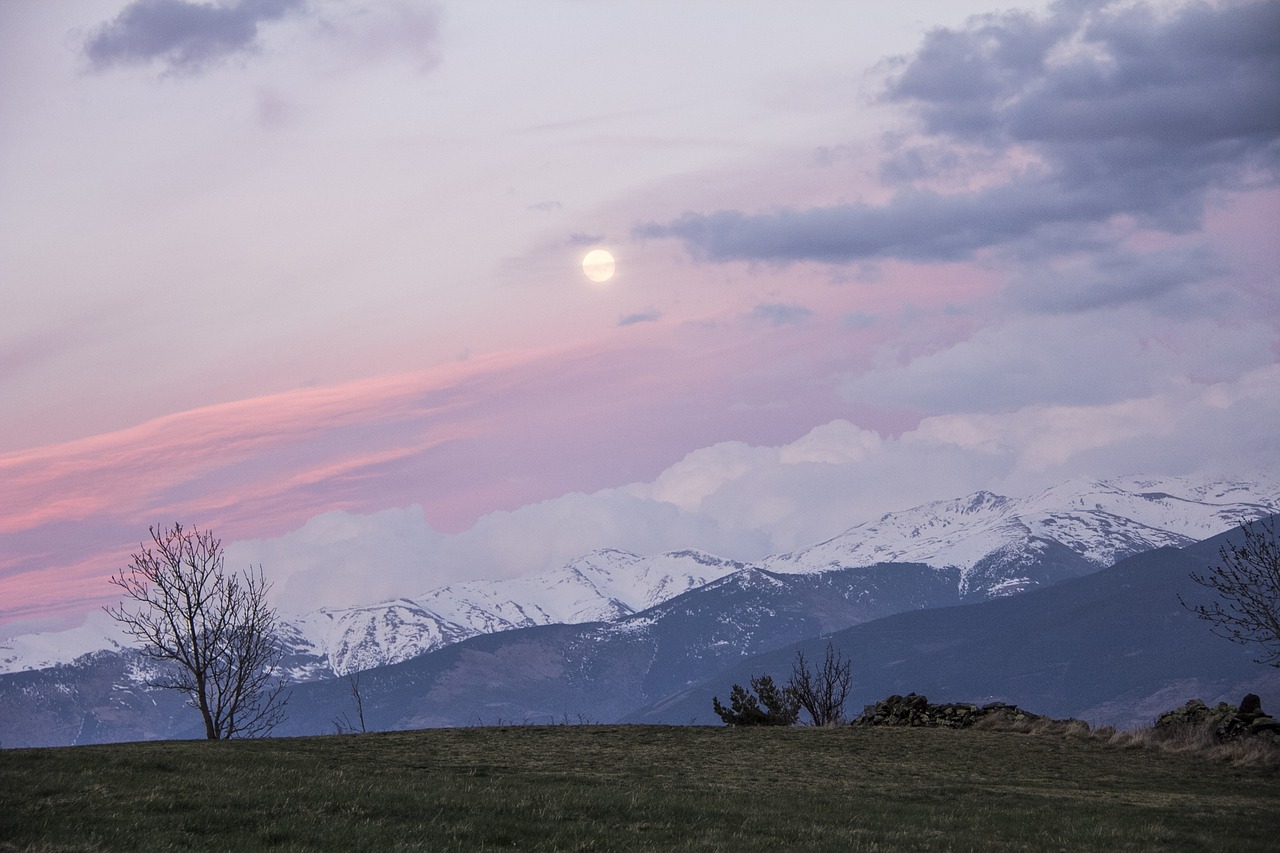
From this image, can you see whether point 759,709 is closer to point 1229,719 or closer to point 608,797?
point 1229,719

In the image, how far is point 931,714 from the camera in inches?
2276

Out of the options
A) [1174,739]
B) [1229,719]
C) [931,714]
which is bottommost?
[1174,739]

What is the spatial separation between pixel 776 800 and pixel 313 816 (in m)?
11.4

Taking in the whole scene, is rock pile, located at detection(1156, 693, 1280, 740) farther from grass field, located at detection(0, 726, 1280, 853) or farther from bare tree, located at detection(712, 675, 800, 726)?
bare tree, located at detection(712, 675, 800, 726)

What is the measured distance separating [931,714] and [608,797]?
34.5m

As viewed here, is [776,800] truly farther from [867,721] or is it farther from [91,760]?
[867,721]

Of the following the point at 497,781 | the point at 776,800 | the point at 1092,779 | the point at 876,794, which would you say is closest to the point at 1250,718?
the point at 1092,779

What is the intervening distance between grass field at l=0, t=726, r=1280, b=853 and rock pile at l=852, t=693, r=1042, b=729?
12.0 meters

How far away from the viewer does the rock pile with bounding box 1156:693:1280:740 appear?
47156mm

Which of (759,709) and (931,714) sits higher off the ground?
(759,709)

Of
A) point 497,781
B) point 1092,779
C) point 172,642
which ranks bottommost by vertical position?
point 1092,779

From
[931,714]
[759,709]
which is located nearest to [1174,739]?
[931,714]

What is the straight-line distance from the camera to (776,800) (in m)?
28.8

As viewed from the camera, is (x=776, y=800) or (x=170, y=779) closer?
(x=170, y=779)
